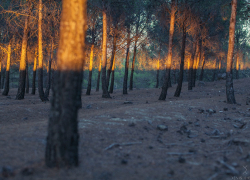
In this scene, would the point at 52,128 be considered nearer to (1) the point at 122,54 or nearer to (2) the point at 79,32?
(2) the point at 79,32

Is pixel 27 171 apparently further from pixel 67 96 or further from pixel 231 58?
pixel 231 58

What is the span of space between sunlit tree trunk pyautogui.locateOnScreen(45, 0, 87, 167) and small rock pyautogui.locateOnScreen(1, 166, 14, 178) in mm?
494

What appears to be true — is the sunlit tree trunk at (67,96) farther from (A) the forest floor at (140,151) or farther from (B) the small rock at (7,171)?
(B) the small rock at (7,171)

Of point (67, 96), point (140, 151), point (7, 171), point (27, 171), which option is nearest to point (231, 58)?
A: point (140, 151)

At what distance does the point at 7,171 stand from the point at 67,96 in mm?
1344

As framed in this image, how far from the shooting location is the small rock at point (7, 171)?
2.82 meters

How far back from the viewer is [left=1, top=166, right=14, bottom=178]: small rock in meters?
2.82

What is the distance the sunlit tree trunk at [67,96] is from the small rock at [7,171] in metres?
0.49

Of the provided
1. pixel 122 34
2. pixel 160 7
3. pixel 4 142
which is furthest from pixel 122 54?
pixel 4 142

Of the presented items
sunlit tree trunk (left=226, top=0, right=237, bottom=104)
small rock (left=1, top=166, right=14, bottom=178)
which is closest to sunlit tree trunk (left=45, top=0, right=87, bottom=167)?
small rock (left=1, top=166, right=14, bottom=178)

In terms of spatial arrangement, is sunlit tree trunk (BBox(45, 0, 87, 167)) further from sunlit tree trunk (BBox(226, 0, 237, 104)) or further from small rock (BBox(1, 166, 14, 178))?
sunlit tree trunk (BBox(226, 0, 237, 104))

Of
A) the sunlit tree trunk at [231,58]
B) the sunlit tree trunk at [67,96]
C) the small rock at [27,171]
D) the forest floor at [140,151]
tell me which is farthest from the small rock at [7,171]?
the sunlit tree trunk at [231,58]

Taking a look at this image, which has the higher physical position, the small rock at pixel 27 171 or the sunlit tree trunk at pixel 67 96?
the sunlit tree trunk at pixel 67 96

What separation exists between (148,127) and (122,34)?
48.8 ft
